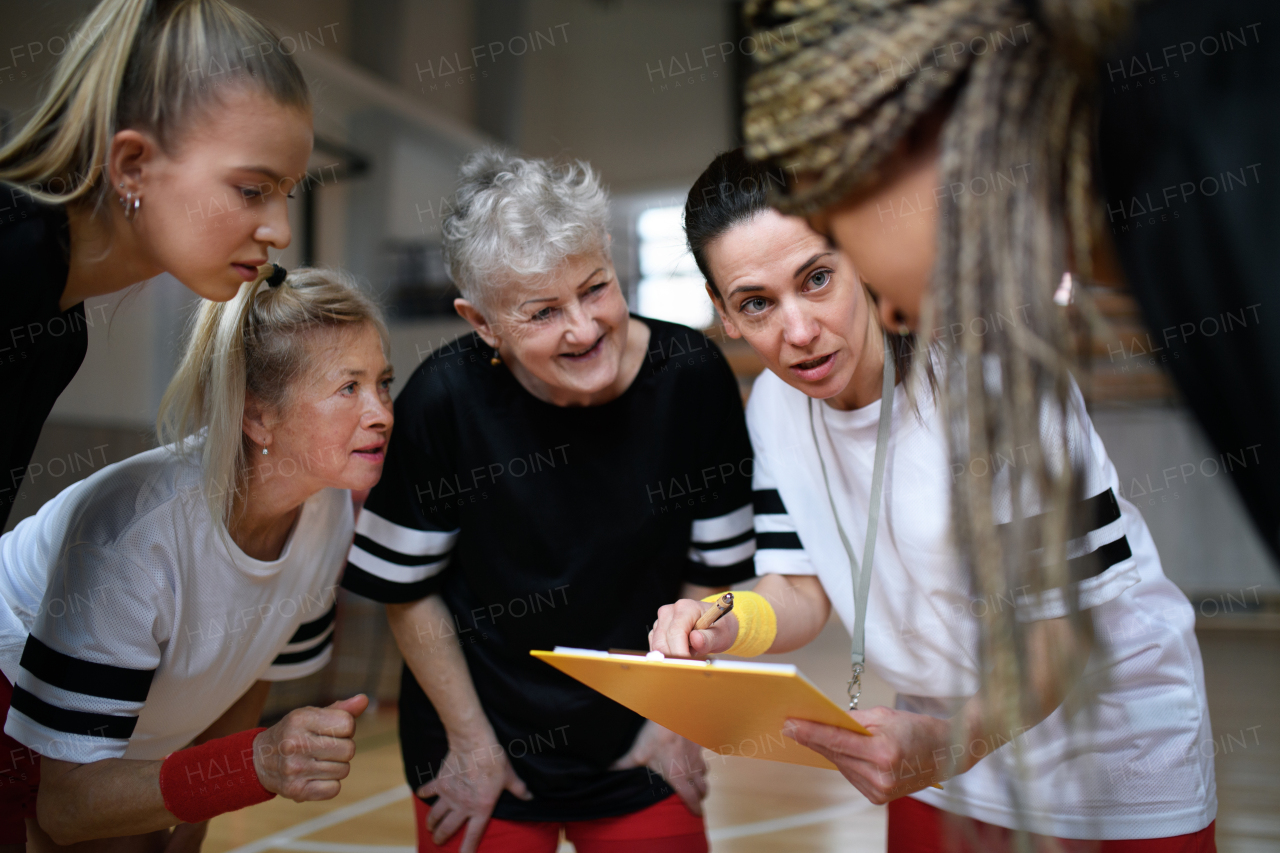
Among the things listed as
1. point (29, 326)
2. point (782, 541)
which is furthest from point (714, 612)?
point (29, 326)

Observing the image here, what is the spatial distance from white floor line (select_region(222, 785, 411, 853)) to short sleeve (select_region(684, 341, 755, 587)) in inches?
66.4

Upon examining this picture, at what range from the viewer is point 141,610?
48.3 inches

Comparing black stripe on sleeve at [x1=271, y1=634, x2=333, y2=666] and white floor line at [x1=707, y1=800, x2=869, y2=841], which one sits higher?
black stripe on sleeve at [x1=271, y1=634, x2=333, y2=666]

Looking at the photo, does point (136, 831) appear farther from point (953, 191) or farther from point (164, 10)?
point (953, 191)

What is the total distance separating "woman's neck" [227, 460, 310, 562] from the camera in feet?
4.47

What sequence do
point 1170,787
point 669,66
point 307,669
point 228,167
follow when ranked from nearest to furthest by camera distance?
1. point 228,167
2. point 1170,787
3. point 307,669
4. point 669,66

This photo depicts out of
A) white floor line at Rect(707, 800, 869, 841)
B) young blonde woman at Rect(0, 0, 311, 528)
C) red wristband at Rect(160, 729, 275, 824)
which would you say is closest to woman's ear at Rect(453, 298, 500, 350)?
young blonde woman at Rect(0, 0, 311, 528)

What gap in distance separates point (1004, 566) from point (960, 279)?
0.65 ft

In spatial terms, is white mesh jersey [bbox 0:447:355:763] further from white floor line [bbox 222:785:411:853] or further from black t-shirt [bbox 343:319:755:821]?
white floor line [bbox 222:785:411:853]

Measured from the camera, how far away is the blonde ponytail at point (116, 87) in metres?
0.96

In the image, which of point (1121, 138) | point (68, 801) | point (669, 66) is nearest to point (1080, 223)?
point (1121, 138)

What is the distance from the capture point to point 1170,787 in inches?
46.0

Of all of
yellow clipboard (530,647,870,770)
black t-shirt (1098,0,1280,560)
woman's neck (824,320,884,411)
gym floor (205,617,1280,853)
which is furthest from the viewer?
gym floor (205,617,1280,853)

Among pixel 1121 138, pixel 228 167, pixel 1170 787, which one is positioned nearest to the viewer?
pixel 1121 138
